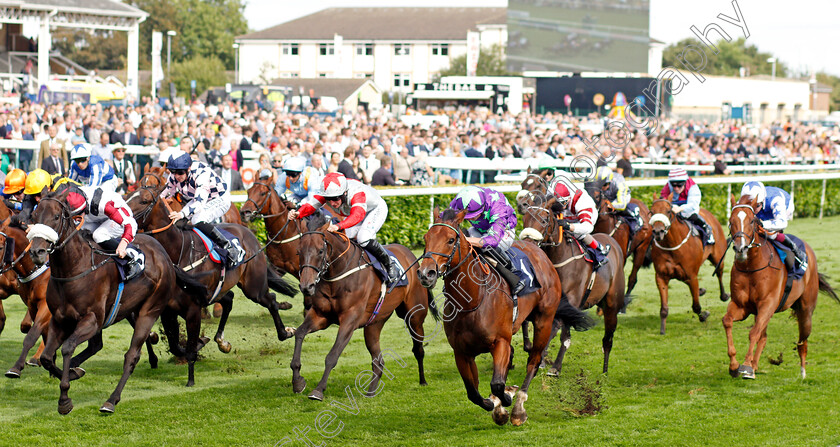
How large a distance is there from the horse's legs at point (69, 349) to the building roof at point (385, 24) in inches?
2278

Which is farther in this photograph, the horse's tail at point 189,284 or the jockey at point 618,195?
the jockey at point 618,195

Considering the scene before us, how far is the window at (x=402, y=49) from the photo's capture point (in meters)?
62.5

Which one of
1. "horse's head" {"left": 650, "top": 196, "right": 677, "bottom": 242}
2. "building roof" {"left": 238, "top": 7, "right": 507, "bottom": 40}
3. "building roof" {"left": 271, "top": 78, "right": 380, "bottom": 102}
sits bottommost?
"horse's head" {"left": 650, "top": 196, "right": 677, "bottom": 242}

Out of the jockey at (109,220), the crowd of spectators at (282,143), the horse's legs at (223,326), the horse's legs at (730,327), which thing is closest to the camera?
the jockey at (109,220)

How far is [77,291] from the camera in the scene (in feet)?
18.3

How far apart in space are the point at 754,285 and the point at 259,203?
397 centimetres

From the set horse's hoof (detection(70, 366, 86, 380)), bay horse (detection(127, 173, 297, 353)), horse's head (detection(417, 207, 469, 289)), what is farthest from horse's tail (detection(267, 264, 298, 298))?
horse's head (detection(417, 207, 469, 289))

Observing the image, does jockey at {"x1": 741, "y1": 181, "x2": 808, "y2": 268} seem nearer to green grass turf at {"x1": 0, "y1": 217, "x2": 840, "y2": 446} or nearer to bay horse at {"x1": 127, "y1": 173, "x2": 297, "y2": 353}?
green grass turf at {"x1": 0, "y1": 217, "x2": 840, "y2": 446}

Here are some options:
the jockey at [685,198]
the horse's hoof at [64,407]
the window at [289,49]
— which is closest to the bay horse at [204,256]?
the horse's hoof at [64,407]

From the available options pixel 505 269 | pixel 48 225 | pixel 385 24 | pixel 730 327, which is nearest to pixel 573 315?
pixel 505 269

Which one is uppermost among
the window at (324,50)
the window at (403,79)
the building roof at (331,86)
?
the window at (324,50)

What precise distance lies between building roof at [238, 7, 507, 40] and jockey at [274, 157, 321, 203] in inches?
2142

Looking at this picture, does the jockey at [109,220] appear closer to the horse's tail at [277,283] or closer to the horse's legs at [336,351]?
the horse's legs at [336,351]

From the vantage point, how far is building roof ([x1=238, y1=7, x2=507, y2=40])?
62.6 metres
